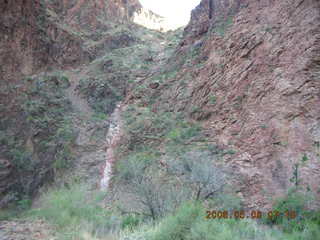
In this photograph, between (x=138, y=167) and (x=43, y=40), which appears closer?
(x=138, y=167)

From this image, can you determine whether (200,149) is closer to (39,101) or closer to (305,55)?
(305,55)

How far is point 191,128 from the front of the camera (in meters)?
13.3

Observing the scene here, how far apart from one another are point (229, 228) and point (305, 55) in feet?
22.5

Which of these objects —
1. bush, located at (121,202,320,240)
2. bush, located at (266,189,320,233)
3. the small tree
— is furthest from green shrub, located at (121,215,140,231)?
bush, located at (266,189,320,233)

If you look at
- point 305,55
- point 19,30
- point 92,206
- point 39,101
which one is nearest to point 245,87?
point 305,55

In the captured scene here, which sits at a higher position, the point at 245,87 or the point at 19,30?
the point at 19,30

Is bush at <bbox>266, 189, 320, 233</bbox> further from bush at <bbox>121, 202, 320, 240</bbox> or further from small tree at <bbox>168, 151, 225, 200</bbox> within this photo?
small tree at <bbox>168, 151, 225, 200</bbox>

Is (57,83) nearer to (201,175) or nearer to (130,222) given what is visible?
(130,222)

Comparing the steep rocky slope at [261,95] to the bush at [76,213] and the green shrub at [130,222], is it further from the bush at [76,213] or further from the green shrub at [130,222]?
the bush at [76,213]

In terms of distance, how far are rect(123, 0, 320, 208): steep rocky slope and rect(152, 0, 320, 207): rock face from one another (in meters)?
0.03

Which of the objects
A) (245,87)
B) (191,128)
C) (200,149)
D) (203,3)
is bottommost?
(200,149)

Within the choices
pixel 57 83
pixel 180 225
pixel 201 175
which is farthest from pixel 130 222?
pixel 57 83

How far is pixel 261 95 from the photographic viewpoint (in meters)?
11.4
